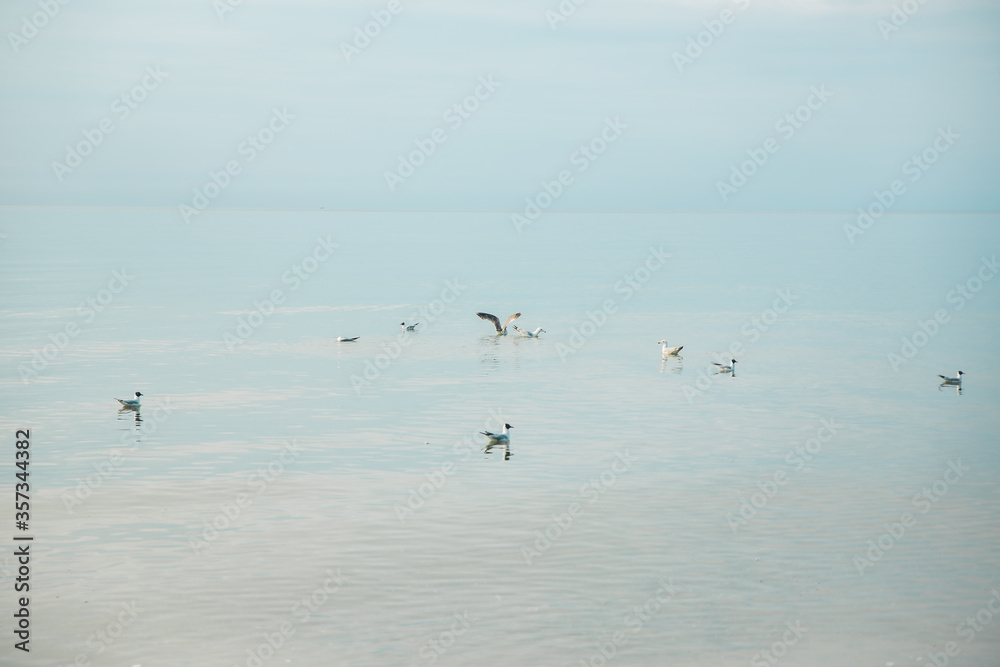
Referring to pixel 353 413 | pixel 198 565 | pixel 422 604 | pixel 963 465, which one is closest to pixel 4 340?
pixel 353 413

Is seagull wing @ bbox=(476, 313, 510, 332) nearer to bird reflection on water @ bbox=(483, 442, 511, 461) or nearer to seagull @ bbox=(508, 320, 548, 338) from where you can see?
seagull @ bbox=(508, 320, 548, 338)

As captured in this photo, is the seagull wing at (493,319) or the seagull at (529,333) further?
the seagull wing at (493,319)

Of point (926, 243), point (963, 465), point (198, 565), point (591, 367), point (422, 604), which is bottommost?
point (422, 604)

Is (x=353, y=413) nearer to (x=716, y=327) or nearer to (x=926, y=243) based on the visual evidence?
(x=716, y=327)

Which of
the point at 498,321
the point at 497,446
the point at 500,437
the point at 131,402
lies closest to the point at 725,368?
the point at 498,321

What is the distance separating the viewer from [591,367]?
40.0m

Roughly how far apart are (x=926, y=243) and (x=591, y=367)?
115 metres

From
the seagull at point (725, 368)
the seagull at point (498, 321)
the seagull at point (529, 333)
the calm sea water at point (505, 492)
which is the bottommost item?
the calm sea water at point (505, 492)

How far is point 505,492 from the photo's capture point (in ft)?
76.1

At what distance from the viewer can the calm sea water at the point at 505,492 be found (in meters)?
16.0

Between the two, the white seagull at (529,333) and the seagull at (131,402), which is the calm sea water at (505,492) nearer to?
the seagull at (131,402)

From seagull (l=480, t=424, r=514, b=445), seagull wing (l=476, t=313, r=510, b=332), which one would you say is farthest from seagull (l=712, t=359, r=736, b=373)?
seagull wing (l=476, t=313, r=510, b=332)

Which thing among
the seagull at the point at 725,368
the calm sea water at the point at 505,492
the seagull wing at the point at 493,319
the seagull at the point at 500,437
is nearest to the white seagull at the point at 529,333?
the seagull wing at the point at 493,319

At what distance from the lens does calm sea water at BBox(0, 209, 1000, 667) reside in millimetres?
16016
